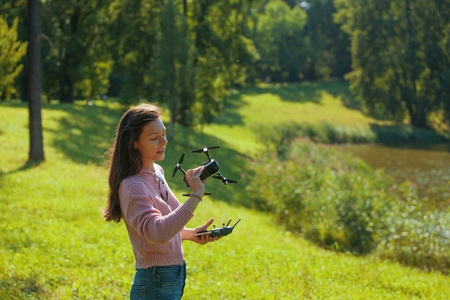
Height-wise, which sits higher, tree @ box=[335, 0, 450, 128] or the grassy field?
tree @ box=[335, 0, 450, 128]

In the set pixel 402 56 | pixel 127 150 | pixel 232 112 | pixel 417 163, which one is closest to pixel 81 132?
pixel 127 150

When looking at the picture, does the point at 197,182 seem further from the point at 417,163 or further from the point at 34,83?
the point at 417,163

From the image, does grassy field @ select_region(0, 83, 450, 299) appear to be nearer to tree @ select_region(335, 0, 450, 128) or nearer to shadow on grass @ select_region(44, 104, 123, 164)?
shadow on grass @ select_region(44, 104, 123, 164)

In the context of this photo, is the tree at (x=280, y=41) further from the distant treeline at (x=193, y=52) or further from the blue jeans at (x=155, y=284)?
the blue jeans at (x=155, y=284)

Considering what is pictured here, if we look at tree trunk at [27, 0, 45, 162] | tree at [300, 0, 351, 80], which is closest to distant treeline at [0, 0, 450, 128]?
tree trunk at [27, 0, 45, 162]

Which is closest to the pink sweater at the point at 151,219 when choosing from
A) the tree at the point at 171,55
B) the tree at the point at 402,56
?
the tree at the point at 171,55

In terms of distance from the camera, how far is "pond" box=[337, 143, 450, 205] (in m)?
20.3

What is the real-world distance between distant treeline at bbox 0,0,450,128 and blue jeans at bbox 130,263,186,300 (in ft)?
11.2

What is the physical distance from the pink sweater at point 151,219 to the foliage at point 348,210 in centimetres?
766

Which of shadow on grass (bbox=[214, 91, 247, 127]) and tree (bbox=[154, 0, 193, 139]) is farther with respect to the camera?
shadow on grass (bbox=[214, 91, 247, 127])

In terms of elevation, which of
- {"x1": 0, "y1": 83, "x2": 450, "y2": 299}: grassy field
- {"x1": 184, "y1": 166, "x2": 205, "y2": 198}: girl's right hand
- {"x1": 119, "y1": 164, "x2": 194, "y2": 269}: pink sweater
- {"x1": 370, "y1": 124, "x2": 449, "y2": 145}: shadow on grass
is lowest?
{"x1": 370, "y1": 124, "x2": 449, "y2": 145}: shadow on grass

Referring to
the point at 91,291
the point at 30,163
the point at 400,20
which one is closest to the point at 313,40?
the point at 400,20

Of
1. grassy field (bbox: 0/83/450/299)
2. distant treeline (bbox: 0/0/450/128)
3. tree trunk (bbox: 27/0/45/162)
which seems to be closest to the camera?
grassy field (bbox: 0/83/450/299)

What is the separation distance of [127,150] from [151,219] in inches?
20.4
